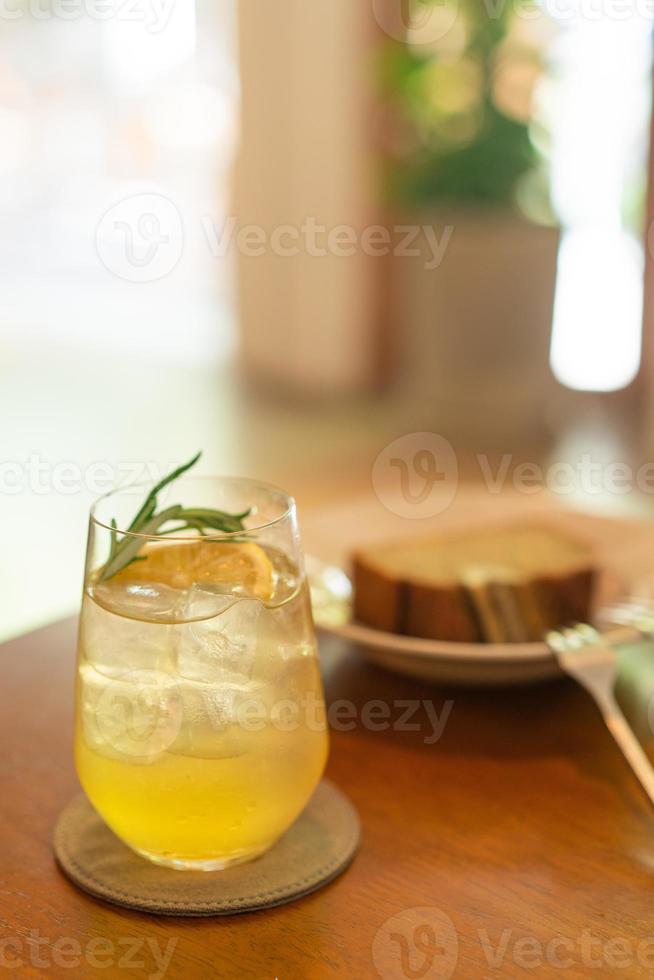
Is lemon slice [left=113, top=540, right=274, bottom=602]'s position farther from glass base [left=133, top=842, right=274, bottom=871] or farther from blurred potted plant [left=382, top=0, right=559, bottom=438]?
blurred potted plant [left=382, top=0, right=559, bottom=438]

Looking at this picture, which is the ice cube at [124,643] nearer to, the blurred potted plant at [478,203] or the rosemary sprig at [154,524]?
the rosemary sprig at [154,524]

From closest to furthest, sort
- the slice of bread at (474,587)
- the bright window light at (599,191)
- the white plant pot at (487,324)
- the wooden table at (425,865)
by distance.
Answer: the wooden table at (425,865), the slice of bread at (474,587), the bright window light at (599,191), the white plant pot at (487,324)

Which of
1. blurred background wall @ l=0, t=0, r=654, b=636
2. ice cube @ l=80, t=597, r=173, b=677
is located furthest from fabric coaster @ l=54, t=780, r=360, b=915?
blurred background wall @ l=0, t=0, r=654, b=636

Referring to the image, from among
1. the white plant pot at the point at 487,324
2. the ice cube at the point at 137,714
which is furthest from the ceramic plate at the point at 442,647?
the white plant pot at the point at 487,324

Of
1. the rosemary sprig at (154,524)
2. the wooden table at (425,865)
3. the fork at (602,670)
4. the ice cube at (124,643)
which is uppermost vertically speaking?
the rosemary sprig at (154,524)

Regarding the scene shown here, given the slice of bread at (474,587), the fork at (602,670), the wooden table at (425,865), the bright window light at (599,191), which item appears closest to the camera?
the wooden table at (425,865)

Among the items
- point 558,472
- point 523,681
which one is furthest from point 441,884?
point 558,472

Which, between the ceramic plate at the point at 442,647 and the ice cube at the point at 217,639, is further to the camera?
the ceramic plate at the point at 442,647

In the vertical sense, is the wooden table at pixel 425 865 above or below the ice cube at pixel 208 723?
below
